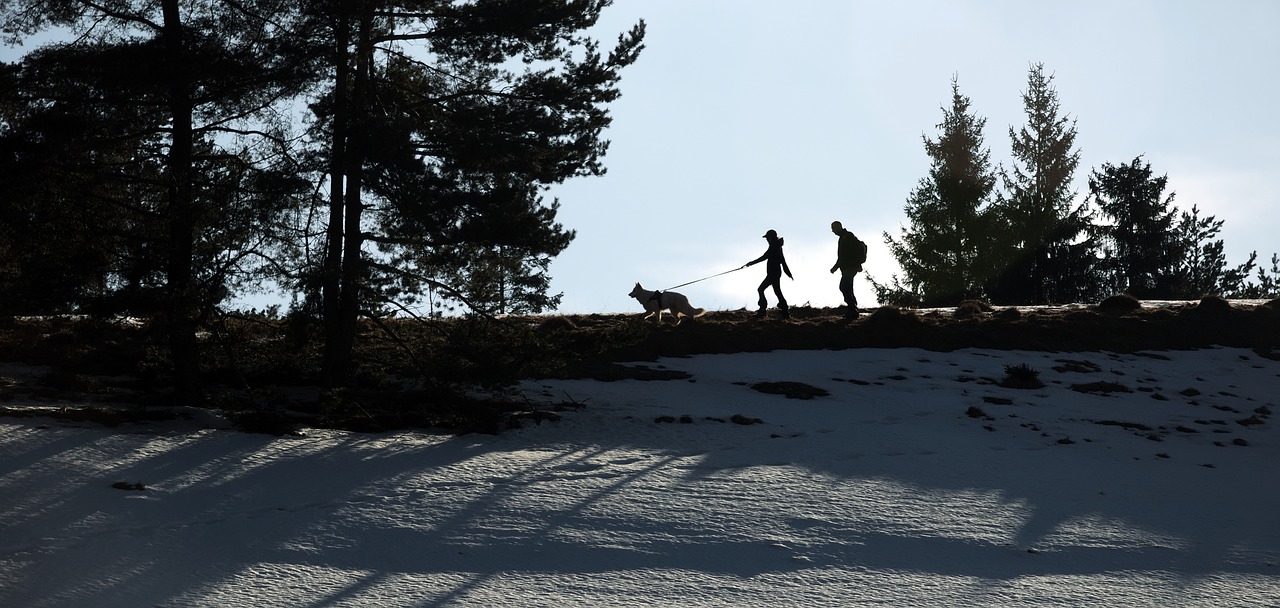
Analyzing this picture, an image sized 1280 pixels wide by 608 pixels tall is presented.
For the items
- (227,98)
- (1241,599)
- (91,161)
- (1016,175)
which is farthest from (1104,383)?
(1016,175)

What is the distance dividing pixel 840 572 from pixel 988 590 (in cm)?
113

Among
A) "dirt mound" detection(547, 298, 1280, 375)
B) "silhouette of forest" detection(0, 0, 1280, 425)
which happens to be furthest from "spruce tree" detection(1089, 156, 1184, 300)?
"silhouette of forest" detection(0, 0, 1280, 425)

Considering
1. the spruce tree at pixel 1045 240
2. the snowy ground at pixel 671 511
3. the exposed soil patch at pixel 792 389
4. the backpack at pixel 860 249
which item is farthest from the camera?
the spruce tree at pixel 1045 240

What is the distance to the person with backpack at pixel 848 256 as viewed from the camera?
793 inches

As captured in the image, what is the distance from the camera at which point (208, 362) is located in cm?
1291

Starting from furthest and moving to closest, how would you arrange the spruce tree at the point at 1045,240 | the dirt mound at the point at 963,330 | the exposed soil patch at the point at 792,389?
the spruce tree at the point at 1045,240, the dirt mound at the point at 963,330, the exposed soil patch at the point at 792,389

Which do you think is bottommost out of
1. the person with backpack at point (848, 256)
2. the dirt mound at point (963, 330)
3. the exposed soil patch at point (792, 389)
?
the exposed soil patch at point (792, 389)

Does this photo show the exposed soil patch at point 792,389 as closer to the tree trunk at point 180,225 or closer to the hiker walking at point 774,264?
the hiker walking at point 774,264

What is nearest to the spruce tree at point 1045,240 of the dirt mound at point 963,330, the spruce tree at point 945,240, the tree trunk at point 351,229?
the spruce tree at point 945,240

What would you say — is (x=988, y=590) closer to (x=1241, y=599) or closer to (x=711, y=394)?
(x=1241, y=599)

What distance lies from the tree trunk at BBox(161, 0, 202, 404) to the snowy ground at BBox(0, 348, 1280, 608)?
4.28ft

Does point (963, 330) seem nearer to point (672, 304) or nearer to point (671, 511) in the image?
point (672, 304)

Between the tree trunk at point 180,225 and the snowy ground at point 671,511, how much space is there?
4.28ft

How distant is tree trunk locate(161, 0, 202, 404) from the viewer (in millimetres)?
11898
